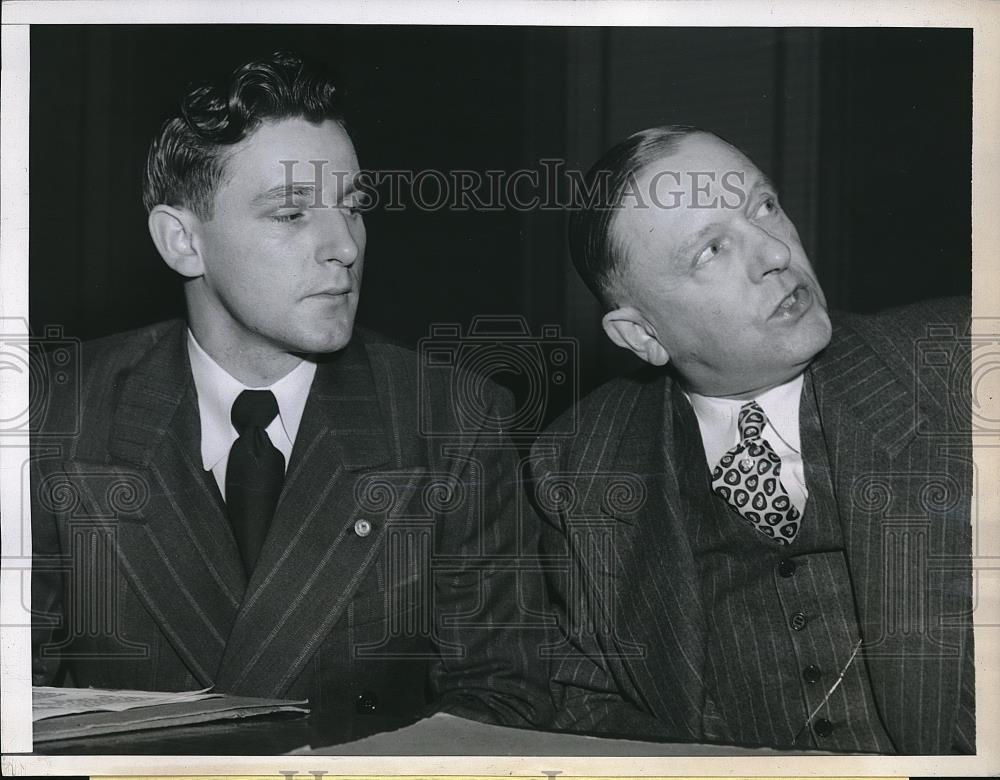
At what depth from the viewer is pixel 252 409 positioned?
8.81 feet

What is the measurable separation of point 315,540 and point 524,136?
Answer: 3.37ft

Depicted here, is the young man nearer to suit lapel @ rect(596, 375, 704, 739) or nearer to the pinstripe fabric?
suit lapel @ rect(596, 375, 704, 739)

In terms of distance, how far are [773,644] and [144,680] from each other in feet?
4.64

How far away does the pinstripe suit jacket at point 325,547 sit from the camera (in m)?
2.67

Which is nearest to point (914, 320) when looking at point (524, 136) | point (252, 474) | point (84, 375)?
point (524, 136)

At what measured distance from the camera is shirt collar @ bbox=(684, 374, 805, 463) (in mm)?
2639

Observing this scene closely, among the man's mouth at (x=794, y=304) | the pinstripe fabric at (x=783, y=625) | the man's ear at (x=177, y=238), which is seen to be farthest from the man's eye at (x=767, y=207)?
the man's ear at (x=177, y=238)

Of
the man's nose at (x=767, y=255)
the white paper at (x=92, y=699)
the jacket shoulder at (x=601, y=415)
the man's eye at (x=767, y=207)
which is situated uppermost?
the man's eye at (x=767, y=207)

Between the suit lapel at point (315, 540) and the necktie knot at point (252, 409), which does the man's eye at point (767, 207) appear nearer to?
the suit lapel at point (315, 540)

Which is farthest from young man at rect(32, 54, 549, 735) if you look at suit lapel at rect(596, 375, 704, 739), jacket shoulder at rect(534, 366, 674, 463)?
suit lapel at rect(596, 375, 704, 739)

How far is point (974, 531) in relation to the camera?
273 centimetres

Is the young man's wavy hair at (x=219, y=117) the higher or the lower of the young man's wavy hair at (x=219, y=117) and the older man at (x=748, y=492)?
the higher

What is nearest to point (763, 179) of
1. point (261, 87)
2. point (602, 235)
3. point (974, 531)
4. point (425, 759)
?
point (602, 235)

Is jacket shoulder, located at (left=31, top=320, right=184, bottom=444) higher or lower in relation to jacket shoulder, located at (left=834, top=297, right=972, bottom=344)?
lower
